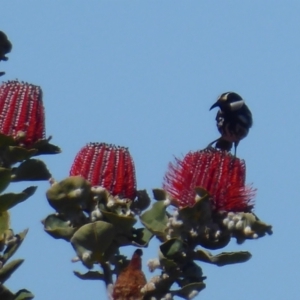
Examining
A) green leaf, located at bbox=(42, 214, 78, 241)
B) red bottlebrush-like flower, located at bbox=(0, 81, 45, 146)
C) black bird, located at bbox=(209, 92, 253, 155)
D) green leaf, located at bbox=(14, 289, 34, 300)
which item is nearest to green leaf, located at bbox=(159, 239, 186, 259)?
green leaf, located at bbox=(42, 214, 78, 241)

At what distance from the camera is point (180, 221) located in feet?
9.95

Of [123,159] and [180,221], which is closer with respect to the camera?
[180,221]

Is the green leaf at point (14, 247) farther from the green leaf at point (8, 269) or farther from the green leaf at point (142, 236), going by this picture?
the green leaf at point (142, 236)

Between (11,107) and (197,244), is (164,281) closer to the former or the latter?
(197,244)

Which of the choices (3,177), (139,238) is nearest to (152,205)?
(139,238)

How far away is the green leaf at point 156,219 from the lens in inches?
121

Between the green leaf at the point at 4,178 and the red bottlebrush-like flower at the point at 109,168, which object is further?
the red bottlebrush-like flower at the point at 109,168

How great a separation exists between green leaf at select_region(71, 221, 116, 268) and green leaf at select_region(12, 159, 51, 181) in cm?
28

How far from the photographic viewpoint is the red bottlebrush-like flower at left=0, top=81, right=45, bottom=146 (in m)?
3.17

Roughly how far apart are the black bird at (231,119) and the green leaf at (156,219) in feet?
12.2

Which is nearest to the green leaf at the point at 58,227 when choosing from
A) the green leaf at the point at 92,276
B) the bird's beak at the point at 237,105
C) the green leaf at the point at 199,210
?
the green leaf at the point at 92,276

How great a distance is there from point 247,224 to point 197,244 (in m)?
0.19

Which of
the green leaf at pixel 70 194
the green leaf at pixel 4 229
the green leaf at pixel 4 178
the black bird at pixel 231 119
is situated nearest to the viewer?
the green leaf at pixel 4 178

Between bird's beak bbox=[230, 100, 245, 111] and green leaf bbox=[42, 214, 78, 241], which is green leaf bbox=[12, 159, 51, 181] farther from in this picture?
bird's beak bbox=[230, 100, 245, 111]
